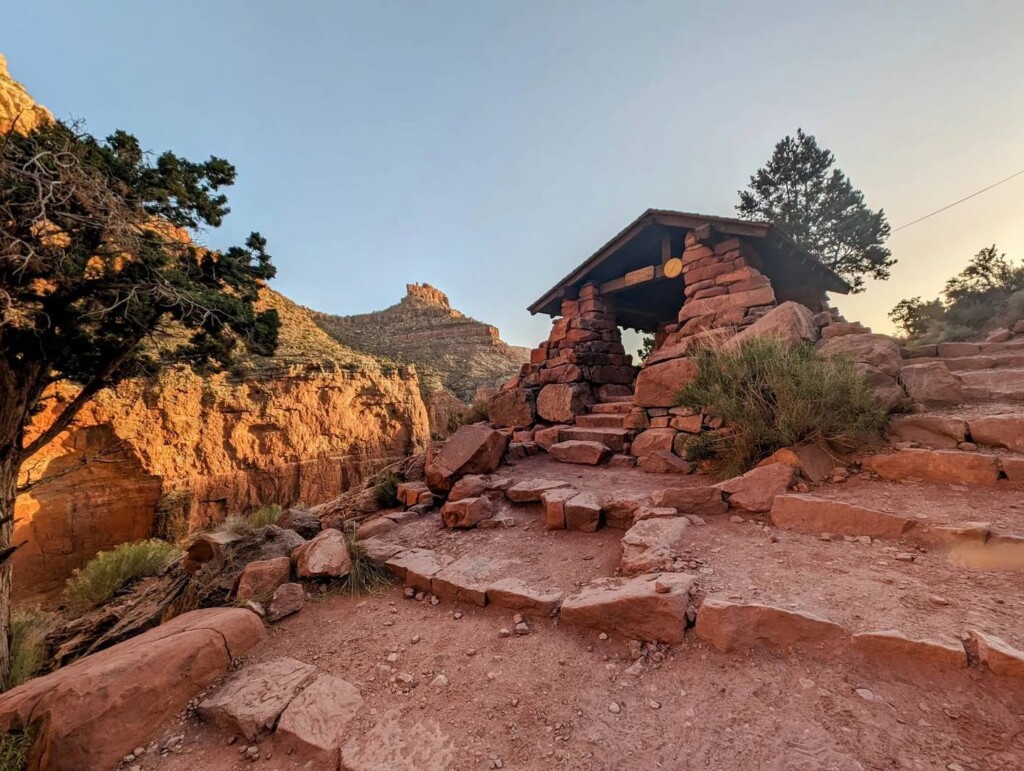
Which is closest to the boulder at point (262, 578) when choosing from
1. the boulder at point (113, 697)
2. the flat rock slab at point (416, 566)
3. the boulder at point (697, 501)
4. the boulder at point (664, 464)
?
the boulder at point (113, 697)

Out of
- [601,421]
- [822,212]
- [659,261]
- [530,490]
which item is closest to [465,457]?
[530,490]

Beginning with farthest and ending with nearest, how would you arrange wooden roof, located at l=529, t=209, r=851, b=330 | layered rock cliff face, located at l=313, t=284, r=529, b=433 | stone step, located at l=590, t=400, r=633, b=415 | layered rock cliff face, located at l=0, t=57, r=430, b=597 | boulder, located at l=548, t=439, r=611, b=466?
1. layered rock cliff face, located at l=313, t=284, r=529, b=433
2. layered rock cliff face, located at l=0, t=57, r=430, b=597
3. stone step, located at l=590, t=400, r=633, b=415
4. wooden roof, located at l=529, t=209, r=851, b=330
5. boulder, located at l=548, t=439, r=611, b=466

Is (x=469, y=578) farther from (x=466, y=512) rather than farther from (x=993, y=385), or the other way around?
(x=993, y=385)

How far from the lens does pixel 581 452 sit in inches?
215

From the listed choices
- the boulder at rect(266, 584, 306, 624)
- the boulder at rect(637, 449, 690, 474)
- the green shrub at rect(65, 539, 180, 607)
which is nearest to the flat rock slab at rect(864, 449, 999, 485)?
the boulder at rect(637, 449, 690, 474)

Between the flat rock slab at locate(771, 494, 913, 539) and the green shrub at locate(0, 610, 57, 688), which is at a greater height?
the flat rock slab at locate(771, 494, 913, 539)

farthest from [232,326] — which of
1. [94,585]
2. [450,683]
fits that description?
[94,585]

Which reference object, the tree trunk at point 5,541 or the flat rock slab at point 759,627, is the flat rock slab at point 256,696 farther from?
the tree trunk at point 5,541

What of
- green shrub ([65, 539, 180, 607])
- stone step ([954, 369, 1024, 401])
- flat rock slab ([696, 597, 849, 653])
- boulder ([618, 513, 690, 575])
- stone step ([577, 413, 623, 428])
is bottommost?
green shrub ([65, 539, 180, 607])

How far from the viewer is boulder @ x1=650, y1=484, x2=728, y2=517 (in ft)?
11.2

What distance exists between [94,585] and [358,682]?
7.03m

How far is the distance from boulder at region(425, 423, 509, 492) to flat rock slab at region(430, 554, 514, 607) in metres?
1.60

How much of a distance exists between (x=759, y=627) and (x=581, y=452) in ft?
11.5

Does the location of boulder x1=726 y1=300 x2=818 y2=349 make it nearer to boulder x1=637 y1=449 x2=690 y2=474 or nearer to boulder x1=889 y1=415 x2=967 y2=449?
boulder x1=889 y1=415 x2=967 y2=449
